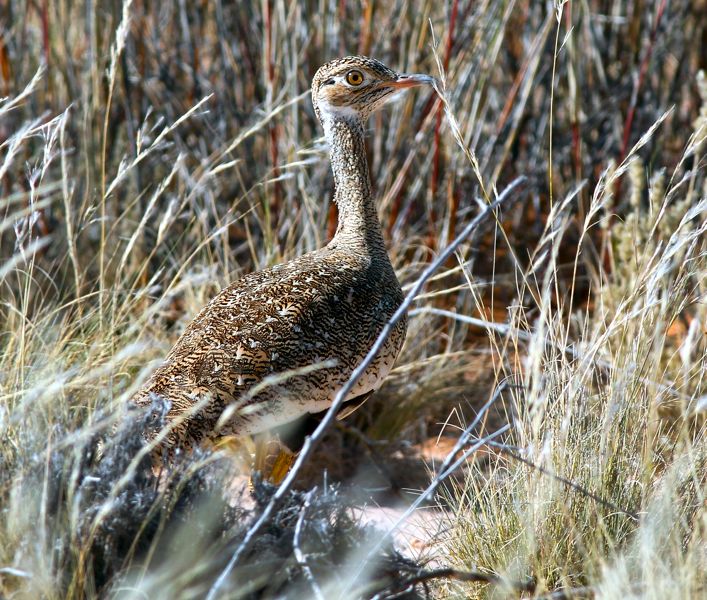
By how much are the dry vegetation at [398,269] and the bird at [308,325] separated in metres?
0.21

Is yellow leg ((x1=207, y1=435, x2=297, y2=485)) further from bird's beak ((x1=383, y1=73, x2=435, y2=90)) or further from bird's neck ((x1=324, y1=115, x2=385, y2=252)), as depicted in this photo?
bird's beak ((x1=383, y1=73, x2=435, y2=90))

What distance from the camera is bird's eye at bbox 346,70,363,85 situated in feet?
11.5

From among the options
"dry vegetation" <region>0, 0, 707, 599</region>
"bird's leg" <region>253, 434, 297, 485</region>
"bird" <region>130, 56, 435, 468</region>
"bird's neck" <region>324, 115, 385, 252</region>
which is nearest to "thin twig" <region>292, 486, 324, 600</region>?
"dry vegetation" <region>0, 0, 707, 599</region>

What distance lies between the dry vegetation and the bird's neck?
17 centimetres

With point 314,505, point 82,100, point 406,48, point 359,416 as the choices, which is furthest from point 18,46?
point 314,505

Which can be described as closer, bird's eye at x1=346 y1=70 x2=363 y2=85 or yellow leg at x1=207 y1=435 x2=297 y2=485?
yellow leg at x1=207 y1=435 x2=297 y2=485

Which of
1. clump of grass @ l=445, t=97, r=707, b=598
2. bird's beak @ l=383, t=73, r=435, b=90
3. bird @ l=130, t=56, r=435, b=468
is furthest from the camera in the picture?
bird's beak @ l=383, t=73, r=435, b=90

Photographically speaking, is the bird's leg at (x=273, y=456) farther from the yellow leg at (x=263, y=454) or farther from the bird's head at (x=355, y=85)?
the bird's head at (x=355, y=85)

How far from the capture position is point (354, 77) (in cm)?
352

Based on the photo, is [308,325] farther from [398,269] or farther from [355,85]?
[398,269]

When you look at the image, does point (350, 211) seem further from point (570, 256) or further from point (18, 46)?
point (570, 256)

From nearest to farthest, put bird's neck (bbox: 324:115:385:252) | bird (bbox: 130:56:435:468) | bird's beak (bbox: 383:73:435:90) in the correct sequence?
bird (bbox: 130:56:435:468) → bird's beak (bbox: 383:73:435:90) → bird's neck (bbox: 324:115:385:252)

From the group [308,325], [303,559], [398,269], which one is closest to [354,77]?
[308,325]

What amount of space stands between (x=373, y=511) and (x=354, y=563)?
4.54 ft
